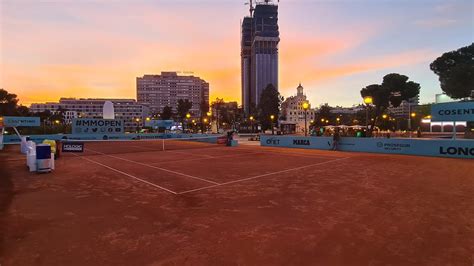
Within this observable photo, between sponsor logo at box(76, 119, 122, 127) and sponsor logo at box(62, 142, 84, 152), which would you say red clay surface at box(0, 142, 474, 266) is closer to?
sponsor logo at box(62, 142, 84, 152)

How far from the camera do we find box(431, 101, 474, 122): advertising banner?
66.3 feet

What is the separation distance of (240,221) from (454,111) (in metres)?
22.9

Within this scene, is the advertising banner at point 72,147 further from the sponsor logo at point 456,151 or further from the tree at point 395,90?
the tree at point 395,90

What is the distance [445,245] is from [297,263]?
9.98 ft

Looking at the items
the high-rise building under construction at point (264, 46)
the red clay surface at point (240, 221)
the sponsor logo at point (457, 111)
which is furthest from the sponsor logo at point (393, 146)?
the high-rise building under construction at point (264, 46)

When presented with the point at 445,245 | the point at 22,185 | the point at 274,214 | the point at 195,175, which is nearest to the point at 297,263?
the point at 274,214

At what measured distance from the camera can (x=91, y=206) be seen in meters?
7.79

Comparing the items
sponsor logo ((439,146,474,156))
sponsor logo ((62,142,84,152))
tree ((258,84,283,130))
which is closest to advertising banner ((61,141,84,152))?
sponsor logo ((62,142,84,152))

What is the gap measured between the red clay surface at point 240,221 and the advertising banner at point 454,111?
38.5 feet

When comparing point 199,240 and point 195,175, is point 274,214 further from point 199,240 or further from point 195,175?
point 195,175

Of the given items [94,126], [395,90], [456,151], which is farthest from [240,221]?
[395,90]

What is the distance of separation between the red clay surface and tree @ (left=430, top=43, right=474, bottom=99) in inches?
1624

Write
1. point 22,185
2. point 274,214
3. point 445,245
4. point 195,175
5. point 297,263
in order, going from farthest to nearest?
point 195,175
point 22,185
point 274,214
point 445,245
point 297,263

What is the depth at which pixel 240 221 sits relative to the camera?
642cm
